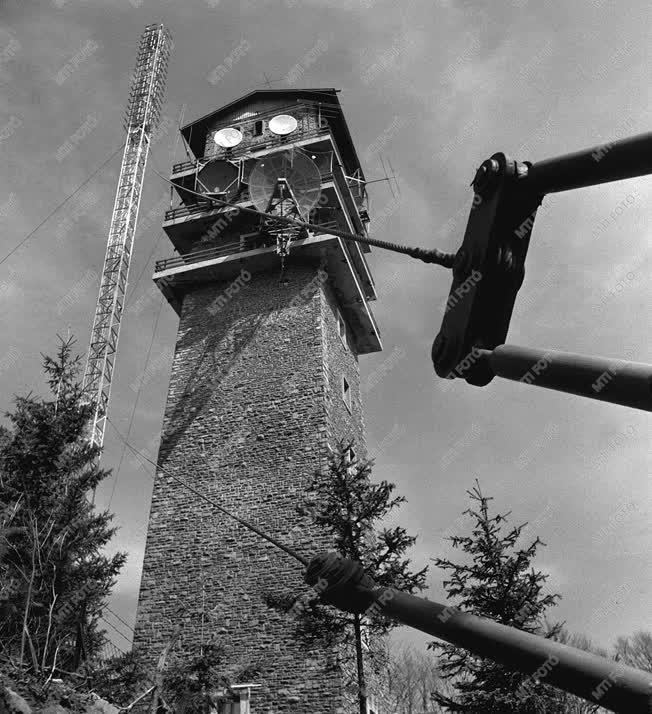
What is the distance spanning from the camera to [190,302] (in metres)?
18.9

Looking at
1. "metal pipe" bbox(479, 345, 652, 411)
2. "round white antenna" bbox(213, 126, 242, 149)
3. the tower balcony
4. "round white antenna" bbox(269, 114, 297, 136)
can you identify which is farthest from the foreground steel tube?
"round white antenna" bbox(213, 126, 242, 149)

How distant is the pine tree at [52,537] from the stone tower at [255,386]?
5.37ft

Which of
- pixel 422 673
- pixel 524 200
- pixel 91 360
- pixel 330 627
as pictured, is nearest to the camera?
pixel 524 200

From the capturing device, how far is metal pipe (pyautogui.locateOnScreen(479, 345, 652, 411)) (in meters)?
1.72

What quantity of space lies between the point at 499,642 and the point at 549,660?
0.14 meters

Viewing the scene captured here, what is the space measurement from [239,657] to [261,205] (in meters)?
11.8

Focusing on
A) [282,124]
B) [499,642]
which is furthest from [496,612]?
[282,124]

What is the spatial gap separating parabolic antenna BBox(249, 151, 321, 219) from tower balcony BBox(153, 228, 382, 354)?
0.99 metres

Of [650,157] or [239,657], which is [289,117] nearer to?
[239,657]

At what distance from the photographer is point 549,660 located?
5.50 ft

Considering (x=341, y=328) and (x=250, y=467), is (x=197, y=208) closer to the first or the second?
(x=341, y=328)

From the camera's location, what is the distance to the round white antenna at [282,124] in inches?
861

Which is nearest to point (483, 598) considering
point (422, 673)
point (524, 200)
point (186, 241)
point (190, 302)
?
point (524, 200)

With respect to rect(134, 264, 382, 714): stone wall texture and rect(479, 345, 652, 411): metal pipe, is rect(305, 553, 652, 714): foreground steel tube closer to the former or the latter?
rect(479, 345, 652, 411): metal pipe
